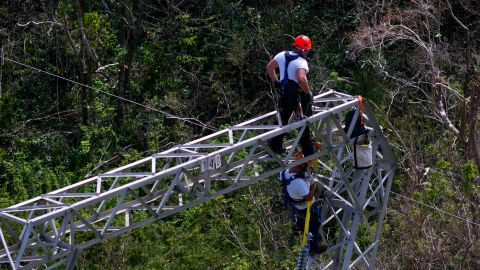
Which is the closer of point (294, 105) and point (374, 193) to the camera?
point (294, 105)

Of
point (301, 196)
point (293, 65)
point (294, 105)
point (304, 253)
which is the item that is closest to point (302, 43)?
point (293, 65)

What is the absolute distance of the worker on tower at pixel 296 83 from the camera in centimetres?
1412

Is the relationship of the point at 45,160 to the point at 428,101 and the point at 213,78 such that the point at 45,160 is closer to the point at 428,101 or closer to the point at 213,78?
the point at 213,78

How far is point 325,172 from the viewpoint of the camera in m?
21.4

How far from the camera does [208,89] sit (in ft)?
89.0

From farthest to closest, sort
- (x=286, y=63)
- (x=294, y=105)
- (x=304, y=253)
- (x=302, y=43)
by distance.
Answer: (x=304, y=253), (x=294, y=105), (x=286, y=63), (x=302, y=43)

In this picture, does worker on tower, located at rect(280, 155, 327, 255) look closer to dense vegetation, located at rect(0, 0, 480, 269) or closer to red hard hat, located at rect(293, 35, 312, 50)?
red hard hat, located at rect(293, 35, 312, 50)

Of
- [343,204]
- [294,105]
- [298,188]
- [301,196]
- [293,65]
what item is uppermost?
[293,65]

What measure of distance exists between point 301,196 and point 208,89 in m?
12.7

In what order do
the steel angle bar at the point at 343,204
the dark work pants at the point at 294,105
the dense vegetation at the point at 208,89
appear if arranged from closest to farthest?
the dark work pants at the point at 294,105
the steel angle bar at the point at 343,204
the dense vegetation at the point at 208,89

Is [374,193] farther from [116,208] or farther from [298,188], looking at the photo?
[116,208]

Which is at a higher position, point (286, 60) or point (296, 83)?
point (286, 60)

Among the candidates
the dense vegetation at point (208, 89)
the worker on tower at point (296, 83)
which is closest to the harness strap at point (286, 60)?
the worker on tower at point (296, 83)

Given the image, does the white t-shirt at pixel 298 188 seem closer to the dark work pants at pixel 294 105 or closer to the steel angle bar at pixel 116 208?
the dark work pants at pixel 294 105
